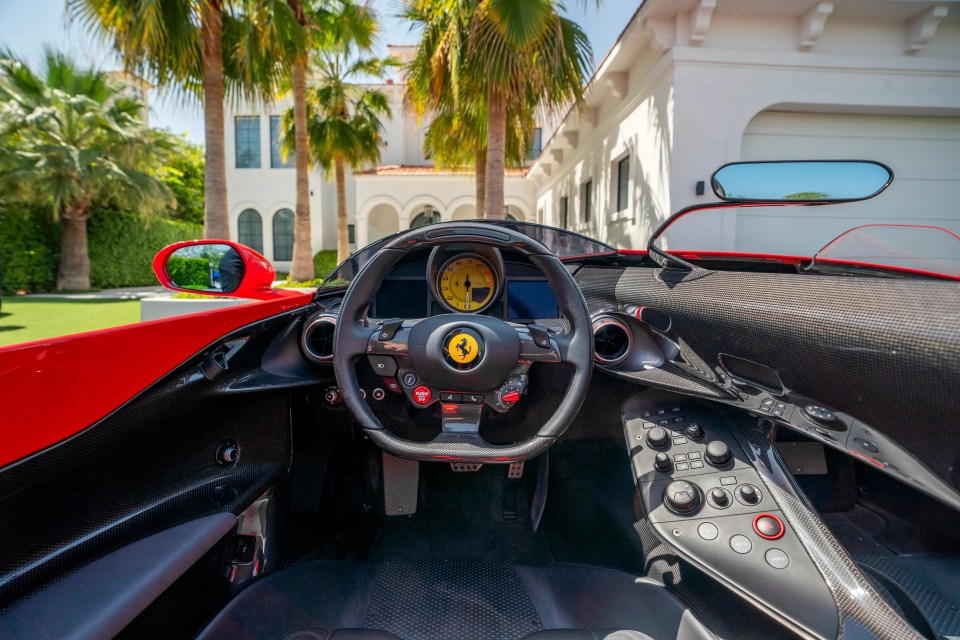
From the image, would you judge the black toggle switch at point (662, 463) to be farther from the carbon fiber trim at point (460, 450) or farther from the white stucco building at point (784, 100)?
the white stucco building at point (784, 100)

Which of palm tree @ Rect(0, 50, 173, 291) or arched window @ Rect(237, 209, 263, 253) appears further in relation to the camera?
arched window @ Rect(237, 209, 263, 253)

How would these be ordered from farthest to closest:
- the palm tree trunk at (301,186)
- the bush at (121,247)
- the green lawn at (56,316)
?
the bush at (121,247) → the palm tree trunk at (301,186) → the green lawn at (56,316)

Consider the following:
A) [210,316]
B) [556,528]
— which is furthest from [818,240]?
[210,316]

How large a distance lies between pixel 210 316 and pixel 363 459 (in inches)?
44.0

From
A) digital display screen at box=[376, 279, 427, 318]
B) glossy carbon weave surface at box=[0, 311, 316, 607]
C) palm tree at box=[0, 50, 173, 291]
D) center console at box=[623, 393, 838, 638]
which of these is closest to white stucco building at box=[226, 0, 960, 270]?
digital display screen at box=[376, 279, 427, 318]

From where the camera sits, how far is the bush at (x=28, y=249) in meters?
13.1

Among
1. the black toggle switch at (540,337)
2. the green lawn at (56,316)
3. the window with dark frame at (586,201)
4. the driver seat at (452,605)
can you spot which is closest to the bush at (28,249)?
the green lawn at (56,316)

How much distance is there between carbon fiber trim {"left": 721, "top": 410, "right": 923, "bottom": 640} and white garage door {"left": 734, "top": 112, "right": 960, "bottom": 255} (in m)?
6.23

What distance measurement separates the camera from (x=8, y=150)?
11953mm

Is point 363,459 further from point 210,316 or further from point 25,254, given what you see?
point 25,254

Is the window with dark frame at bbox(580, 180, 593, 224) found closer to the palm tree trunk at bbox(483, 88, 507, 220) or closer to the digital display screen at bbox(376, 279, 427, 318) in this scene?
the palm tree trunk at bbox(483, 88, 507, 220)

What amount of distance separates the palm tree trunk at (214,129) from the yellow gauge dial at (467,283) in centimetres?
695

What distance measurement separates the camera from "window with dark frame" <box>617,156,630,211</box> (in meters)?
8.41

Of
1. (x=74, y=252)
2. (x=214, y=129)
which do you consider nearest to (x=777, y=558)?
(x=214, y=129)
